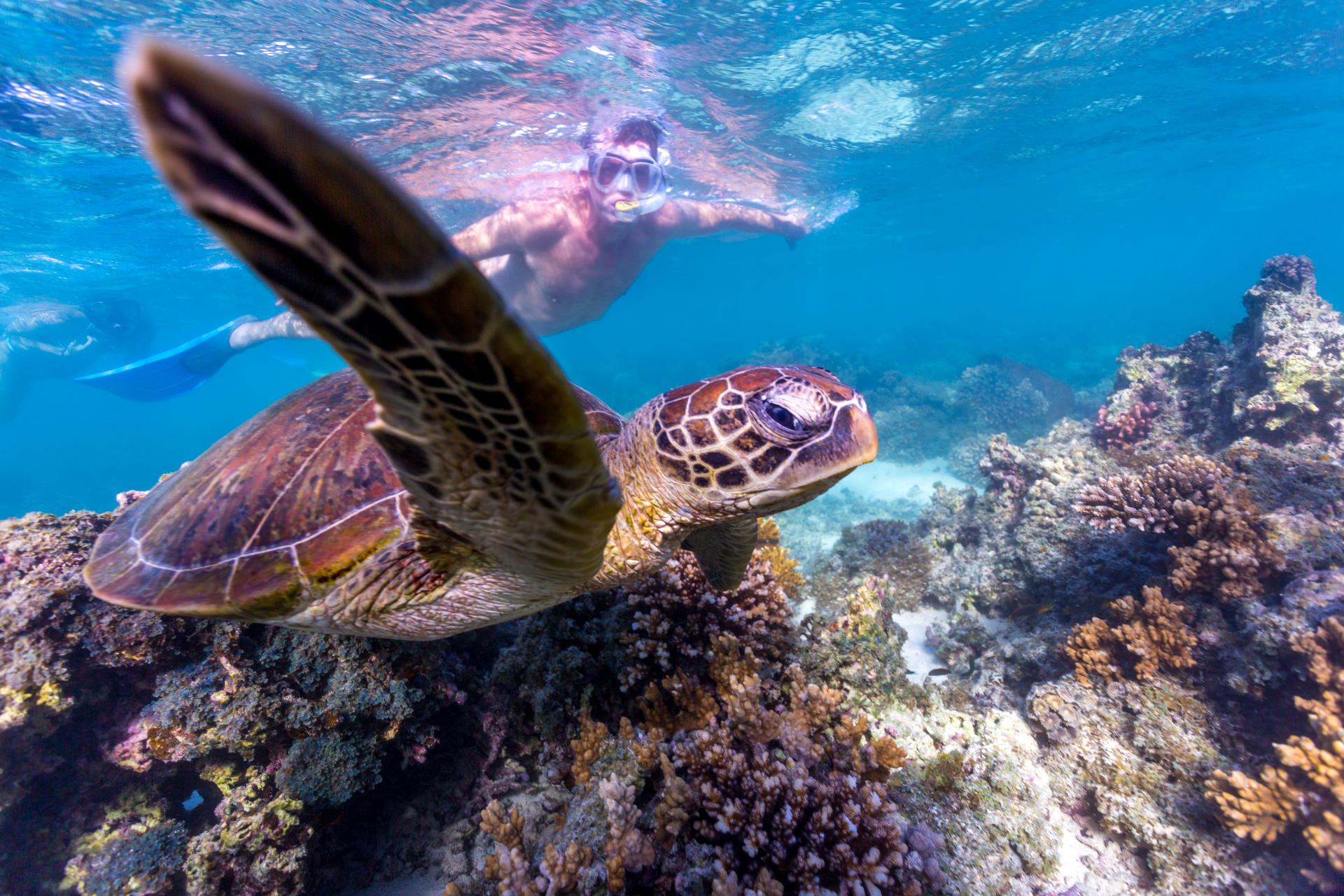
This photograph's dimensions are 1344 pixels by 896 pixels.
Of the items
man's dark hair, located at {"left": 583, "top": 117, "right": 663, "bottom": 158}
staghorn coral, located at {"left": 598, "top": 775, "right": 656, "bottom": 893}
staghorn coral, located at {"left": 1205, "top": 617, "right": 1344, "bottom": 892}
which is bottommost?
staghorn coral, located at {"left": 1205, "top": 617, "right": 1344, "bottom": 892}

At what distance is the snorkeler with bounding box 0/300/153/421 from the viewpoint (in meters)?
17.3

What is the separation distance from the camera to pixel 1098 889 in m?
2.37

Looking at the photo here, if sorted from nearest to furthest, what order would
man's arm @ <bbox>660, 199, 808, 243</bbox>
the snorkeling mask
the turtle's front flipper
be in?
the turtle's front flipper, the snorkeling mask, man's arm @ <bbox>660, 199, 808, 243</bbox>

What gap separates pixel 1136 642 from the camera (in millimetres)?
2887

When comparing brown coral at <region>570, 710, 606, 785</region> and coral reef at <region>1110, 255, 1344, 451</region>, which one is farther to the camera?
coral reef at <region>1110, 255, 1344, 451</region>

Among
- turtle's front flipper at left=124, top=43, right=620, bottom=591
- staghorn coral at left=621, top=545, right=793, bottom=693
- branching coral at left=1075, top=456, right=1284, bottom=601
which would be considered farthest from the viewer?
branching coral at left=1075, top=456, right=1284, bottom=601

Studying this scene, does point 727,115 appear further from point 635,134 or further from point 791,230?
point 791,230

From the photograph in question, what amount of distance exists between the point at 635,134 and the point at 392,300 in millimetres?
10171

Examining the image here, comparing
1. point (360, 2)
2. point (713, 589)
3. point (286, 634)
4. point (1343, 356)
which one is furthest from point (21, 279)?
point (1343, 356)

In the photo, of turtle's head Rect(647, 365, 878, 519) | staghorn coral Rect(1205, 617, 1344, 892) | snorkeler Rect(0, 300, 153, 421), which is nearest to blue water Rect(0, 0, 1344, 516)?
snorkeler Rect(0, 300, 153, 421)

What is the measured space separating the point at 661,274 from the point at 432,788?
32024 mm

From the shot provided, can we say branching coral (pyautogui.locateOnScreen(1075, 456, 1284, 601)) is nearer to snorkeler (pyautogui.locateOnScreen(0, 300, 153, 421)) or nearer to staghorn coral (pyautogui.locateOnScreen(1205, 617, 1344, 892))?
staghorn coral (pyautogui.locateOnScreen(1205, 617, 1344, 892))

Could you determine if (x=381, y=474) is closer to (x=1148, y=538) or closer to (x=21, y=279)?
(x=1148, y=538)

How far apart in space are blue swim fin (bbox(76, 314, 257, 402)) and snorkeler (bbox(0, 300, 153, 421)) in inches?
526
